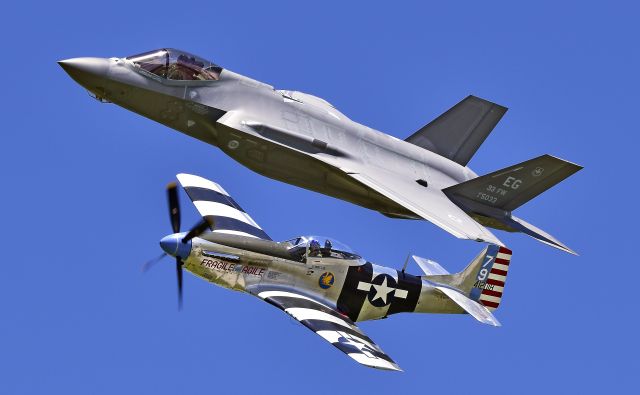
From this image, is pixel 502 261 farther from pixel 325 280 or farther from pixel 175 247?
pixel 175 247

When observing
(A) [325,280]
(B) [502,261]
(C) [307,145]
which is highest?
(C) [307,145]

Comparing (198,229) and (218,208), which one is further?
(218,208)

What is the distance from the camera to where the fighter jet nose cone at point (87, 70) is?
3734 centimetres

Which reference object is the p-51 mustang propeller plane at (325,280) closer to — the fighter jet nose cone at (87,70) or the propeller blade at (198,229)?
the propeller blade at (198,229)

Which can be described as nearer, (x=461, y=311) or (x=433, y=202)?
(x=433, y=202)

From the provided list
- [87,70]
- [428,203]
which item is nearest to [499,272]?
[428,203]

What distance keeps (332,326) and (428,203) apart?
162 inches

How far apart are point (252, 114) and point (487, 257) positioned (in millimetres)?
8999

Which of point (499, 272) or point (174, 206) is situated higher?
point (499, 272)

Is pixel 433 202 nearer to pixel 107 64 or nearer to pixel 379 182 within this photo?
pixel 379 182

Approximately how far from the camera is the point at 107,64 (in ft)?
124

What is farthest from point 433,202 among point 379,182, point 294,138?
point 294,138

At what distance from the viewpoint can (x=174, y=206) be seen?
3681cm

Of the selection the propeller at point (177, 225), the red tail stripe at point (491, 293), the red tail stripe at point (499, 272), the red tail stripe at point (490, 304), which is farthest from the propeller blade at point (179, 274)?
the red tail stripe at point (499, 272)
